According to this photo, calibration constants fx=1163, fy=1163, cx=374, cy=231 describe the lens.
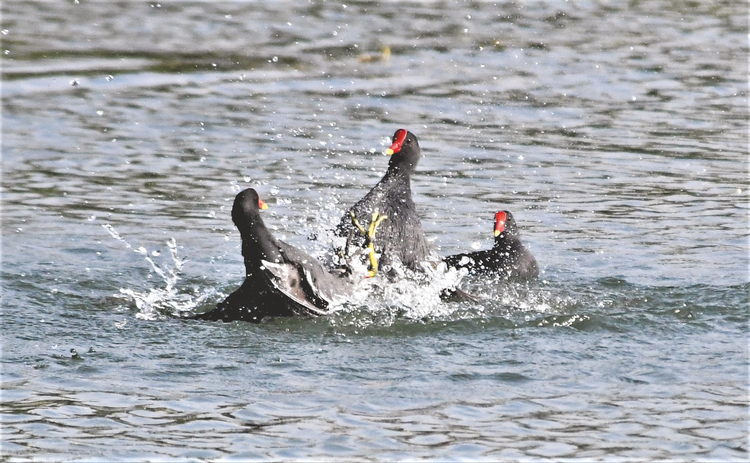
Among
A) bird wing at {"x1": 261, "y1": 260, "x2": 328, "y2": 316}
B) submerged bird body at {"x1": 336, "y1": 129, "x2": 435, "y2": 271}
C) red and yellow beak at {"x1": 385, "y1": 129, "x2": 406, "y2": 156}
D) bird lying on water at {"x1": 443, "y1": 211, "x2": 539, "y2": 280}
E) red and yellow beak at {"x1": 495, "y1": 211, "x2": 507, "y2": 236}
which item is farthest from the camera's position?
red and yellow beak at {"x1": 495, "y1": 211, "x2": 507, "y2": 236}

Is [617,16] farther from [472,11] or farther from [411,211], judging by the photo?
[411,211]

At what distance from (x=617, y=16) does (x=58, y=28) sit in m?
7.28

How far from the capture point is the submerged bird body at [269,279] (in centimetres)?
581

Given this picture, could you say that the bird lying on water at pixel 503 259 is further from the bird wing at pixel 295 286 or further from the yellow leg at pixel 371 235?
the bird wing at pixel 295 286

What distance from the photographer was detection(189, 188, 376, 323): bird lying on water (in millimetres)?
5809

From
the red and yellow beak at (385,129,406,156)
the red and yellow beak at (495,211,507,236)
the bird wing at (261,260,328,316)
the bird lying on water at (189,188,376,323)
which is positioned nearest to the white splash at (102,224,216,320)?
the bird lying on water at (189,188,376,323)

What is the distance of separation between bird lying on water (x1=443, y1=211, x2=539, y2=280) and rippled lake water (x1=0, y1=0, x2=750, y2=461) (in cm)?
12

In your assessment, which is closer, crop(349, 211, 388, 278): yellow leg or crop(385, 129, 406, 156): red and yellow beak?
crop(349, 211, 388, 278): yellow leg

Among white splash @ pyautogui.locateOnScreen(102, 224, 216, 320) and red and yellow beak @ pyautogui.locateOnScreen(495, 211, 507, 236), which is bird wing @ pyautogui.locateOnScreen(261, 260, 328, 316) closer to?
white splash @ pyautogui.locateOnScreen(102, 224, 216, 320)

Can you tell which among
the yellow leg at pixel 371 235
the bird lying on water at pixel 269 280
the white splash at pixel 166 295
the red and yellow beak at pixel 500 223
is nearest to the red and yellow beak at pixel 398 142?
the yellow leg at pixel 371 235

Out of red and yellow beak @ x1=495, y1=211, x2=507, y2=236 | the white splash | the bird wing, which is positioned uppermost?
red and yellow beak @ x1=495, y1=211, x2=507, y2=236

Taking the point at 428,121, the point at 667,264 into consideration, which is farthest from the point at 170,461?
the point at 428,121

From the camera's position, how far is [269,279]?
5.80 meters

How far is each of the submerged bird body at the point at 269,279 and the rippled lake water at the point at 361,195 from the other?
11 cm
